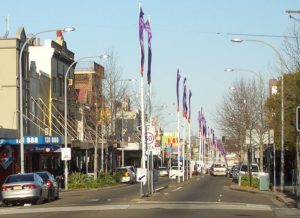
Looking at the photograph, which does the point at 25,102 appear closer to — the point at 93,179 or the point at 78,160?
the point at 93,179

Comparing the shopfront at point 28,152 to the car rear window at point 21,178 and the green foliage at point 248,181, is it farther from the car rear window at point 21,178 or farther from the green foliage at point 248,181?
the green foliage at point 248,181

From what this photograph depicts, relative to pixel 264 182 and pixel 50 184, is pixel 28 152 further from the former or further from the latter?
pixel 264 182

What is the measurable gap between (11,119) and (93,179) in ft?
27.0

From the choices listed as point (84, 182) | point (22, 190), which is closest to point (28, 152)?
point (84, 182)

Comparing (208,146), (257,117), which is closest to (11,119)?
(257,117)

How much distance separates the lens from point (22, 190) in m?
31.7

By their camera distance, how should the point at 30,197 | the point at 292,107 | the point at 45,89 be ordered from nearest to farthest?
1. the point at 30,197
2. the point at 292,107
3. the point at 45,89

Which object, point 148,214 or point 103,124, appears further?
point 103,124

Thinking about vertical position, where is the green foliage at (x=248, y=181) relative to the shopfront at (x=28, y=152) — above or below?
below

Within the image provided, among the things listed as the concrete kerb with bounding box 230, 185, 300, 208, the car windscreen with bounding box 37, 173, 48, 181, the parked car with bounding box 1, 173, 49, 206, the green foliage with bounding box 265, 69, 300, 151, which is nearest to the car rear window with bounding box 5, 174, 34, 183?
the parked car with bounding box 1, 173, 49, 206

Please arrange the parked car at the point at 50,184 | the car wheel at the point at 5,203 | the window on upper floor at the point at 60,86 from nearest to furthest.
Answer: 1. the car wheel at the point at 5,203
2. the parked car at the point at 50,184
3. the window on upper floor at the point at 60,86

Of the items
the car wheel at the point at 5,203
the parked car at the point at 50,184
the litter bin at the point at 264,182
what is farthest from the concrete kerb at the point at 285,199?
the car wheel at the point at 5,203

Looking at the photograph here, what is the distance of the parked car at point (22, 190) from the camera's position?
104ft

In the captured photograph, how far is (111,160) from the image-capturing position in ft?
262
